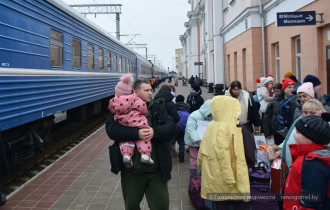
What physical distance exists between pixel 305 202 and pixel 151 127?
1.39m

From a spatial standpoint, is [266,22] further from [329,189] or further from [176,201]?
[329,189]

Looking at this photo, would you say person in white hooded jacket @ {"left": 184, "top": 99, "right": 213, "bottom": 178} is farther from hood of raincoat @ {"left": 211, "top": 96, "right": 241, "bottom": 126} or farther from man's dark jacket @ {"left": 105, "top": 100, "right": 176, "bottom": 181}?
man's dark jacket @ {"left": 105, "top": 100, "right": 176, "bottom": 181}

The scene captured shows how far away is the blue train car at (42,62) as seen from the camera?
4965mm

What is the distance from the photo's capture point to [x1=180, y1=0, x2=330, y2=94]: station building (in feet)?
25.7

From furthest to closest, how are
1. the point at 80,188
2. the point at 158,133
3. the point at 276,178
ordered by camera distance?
the point at 80,188, the point at 276,178, the point at 158,133

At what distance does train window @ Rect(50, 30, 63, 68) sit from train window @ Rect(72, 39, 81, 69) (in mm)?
790

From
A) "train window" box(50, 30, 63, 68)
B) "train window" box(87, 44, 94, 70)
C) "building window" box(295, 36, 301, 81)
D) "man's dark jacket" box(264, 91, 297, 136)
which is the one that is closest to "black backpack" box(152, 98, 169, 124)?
"man's dark jacket" box(264, 91, 297, 136)

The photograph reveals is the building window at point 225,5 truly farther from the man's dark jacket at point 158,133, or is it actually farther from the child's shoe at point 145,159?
the child's shoe at point 145,159

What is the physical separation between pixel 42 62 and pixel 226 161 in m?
4.35

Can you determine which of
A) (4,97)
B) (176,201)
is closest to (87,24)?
(4,97)

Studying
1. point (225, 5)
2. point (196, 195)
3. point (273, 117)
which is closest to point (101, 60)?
point (273, 117)

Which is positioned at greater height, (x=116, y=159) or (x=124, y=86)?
(x=124, y=86)

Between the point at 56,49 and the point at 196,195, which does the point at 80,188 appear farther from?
the point at 56,49

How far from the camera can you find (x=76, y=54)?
8258 millimetres
